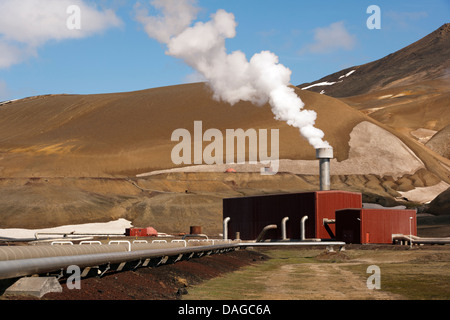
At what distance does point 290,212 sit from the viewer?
6888 cm

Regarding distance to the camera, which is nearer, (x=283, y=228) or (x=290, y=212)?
(x=283, y=228)

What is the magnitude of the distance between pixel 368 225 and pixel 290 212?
29.6ft

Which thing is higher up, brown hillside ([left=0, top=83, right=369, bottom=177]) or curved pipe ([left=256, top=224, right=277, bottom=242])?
brown hillside ([left=0, top=83, right=369, bottom=177])

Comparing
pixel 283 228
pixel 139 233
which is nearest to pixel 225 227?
pixel 283 228

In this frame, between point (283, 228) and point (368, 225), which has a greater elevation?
point (368, 225)

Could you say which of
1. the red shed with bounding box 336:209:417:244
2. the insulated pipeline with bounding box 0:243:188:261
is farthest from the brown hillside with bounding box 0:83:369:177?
the insulated pipeline with bounding box 0:243:188:261

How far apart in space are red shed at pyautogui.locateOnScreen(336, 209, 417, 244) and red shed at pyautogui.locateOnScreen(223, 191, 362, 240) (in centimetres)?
237

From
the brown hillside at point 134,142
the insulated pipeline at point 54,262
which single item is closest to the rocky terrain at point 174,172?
the brown hillside at point 134,142

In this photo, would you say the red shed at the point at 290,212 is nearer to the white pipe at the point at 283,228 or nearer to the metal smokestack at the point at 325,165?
the white pipe at the point at 283,228

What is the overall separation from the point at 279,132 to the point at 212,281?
151153 mm

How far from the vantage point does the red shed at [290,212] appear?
66.5 metres

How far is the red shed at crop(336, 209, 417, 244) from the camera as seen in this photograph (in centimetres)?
6206

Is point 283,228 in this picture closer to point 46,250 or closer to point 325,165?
point 325,165

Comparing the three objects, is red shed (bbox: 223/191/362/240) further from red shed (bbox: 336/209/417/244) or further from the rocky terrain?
the rocky terrain
